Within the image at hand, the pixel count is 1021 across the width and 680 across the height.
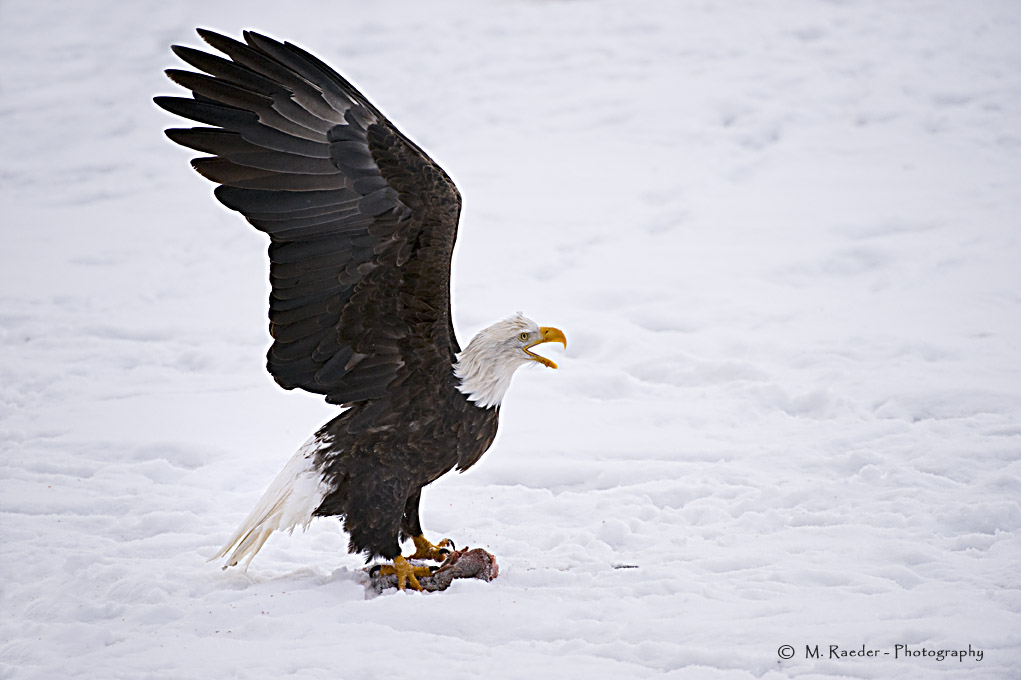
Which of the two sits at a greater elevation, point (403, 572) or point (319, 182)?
point (319, 182)

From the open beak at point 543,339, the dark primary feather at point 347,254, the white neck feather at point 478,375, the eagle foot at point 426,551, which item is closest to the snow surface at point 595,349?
the eagle foot at point 426,551

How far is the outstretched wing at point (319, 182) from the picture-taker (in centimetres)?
367

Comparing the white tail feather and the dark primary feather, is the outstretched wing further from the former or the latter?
the white tail feather

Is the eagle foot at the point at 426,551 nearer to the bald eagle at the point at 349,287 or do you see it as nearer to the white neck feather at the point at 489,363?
the bald eagle at the point at 349,287

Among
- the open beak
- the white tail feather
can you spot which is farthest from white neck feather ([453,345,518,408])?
the white tail feather

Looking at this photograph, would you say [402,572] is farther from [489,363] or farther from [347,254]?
[347,254]

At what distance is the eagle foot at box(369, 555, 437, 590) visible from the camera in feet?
12.6

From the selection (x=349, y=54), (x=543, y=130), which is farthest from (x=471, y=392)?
(x=349, y=54)

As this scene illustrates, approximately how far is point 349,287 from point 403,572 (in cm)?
114

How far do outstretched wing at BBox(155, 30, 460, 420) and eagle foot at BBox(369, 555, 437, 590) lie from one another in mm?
930

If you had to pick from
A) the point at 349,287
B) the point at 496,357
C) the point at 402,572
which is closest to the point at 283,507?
the point at 402,572

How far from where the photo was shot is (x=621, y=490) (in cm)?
505

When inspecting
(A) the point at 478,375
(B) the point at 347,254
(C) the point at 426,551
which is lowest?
(C) the point at 426,551

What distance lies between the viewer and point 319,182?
3740 millimetres
